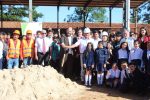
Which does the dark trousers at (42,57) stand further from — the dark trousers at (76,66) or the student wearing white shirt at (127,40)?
the student wearing white shirt at (127,40)

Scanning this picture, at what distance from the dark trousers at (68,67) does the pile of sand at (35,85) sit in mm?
1507

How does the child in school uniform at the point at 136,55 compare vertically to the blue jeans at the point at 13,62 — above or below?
above

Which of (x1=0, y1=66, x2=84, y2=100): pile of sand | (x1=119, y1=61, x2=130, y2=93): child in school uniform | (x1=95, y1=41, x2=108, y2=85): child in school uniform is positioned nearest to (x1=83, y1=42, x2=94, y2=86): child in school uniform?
(x1=95, y1=41, x2=108, y2=85): child in school uniform

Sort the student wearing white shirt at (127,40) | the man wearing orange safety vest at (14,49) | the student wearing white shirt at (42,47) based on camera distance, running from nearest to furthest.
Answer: the student wearing white shirt at (127,40)
the man wearing orange safety vest at (14,49)
the student wearing white shirt at (42,47)

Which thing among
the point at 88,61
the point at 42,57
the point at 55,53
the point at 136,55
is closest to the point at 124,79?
the point at 136,55

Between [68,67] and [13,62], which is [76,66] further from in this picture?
[13,62]

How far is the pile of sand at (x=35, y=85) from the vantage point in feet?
39.8

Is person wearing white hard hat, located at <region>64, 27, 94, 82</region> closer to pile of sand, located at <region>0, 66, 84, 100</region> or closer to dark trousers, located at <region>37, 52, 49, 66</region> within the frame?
dark trousers, located at <region>37, 52, 49, 66</region>

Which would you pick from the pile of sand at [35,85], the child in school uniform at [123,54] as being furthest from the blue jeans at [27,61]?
the child in school uniform at [123,54]

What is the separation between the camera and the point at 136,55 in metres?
13.6

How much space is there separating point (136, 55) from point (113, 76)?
1.00 m

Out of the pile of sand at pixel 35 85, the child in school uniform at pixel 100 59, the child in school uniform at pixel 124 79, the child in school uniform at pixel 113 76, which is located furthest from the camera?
the child in school uniform at pixel 100 59

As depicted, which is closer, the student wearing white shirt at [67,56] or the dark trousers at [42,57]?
the student wearing white shirt at [67,56]

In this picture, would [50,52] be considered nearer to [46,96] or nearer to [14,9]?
[46,96]
